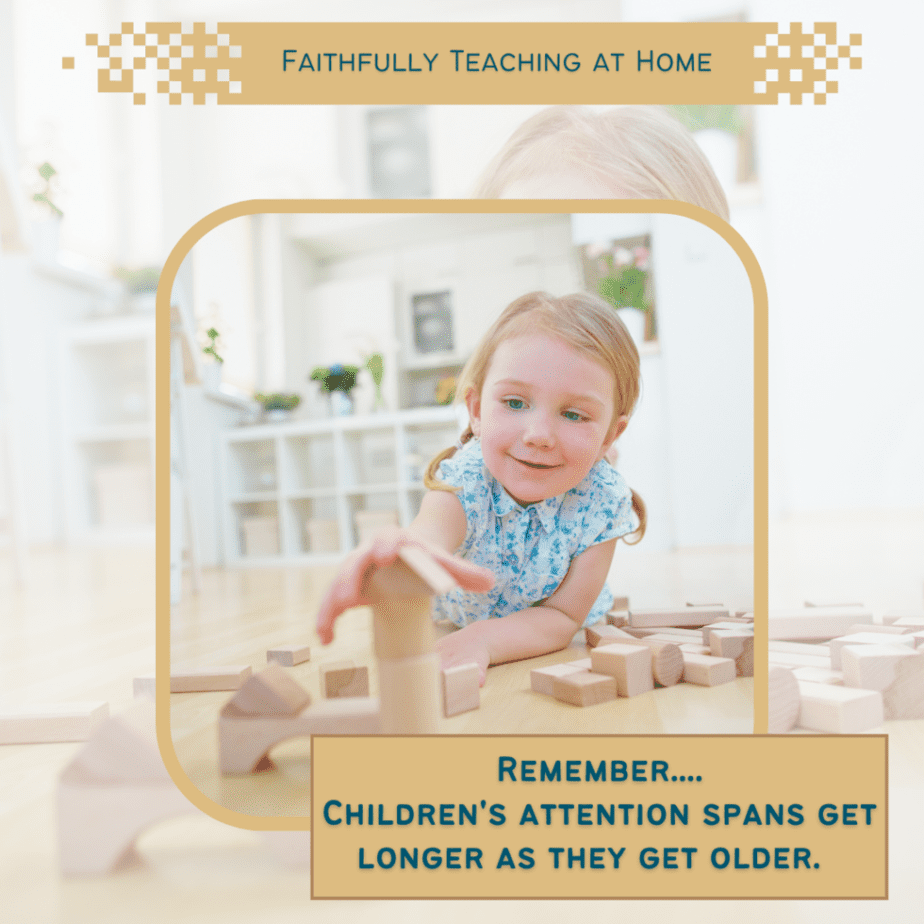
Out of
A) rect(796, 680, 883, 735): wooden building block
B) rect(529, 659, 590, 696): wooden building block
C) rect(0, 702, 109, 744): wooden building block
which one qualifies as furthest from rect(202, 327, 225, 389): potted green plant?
rect(796, 680, 883, 735): wooden building block

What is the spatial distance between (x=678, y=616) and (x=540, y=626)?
9 cm

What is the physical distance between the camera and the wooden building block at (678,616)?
18.5 inches

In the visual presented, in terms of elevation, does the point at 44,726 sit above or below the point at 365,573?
below

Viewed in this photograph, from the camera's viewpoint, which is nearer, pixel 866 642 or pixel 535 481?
pixel 535 481

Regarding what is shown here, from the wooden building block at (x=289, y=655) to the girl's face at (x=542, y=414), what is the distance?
146 millimetres

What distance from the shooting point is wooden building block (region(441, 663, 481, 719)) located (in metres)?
0.41

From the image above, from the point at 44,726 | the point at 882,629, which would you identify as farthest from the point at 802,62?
the point at 44,726

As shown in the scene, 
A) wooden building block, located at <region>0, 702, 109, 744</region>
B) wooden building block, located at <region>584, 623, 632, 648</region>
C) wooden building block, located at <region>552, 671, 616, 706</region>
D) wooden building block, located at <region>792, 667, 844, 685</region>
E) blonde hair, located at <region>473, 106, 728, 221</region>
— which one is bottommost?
wooden building block, located at <region>0, 702, 109, 744</region>

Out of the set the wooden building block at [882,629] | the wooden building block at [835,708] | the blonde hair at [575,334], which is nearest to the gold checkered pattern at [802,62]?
the blonde hair at [575,334]

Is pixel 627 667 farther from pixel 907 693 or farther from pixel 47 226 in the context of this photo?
pixel 47 226

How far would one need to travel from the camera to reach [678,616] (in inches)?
19.9

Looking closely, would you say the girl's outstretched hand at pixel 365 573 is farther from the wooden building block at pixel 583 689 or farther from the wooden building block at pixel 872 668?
the wooden building block at pixel 872 668

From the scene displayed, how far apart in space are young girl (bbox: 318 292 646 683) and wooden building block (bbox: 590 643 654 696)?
4cm

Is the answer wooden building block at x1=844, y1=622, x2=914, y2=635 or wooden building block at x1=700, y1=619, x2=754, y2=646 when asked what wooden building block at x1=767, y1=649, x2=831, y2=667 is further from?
wooden building block at x1=700, y1=619, x2=754, y2=646
